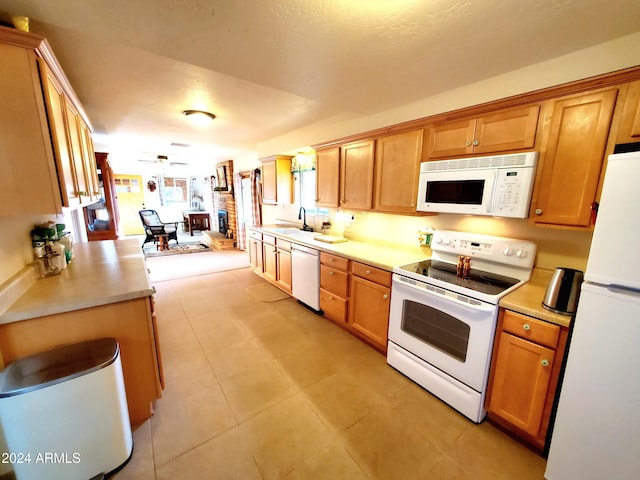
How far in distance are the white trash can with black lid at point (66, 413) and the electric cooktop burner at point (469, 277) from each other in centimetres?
205

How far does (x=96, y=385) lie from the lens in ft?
4.08

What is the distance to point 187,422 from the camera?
169cm

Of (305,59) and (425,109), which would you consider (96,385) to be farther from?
(425,109)

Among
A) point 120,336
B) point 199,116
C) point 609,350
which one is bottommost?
point 120,336

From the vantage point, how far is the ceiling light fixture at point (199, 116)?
2865 mm

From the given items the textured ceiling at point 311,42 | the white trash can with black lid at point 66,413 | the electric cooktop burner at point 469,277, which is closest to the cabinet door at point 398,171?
the textured ceiling at point 311,42

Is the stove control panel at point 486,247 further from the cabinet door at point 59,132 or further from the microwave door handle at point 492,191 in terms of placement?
the cabinet door at point 59,132

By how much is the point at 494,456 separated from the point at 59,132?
10.6 ft

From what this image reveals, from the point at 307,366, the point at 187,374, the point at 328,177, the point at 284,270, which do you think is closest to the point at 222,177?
the point at 284,270

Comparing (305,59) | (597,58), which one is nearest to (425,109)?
(597,58)

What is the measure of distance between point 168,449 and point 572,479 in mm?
2211

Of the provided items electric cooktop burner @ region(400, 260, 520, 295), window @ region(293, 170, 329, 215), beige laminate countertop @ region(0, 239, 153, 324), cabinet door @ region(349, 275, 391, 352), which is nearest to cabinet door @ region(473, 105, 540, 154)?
A: electric cooktop burner @ region(400, 260, 520, 295)

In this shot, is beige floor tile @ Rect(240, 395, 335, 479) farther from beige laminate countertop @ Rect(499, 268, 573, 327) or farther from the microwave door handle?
the microwave door handle

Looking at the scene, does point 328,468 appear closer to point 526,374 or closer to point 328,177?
point 526,374
